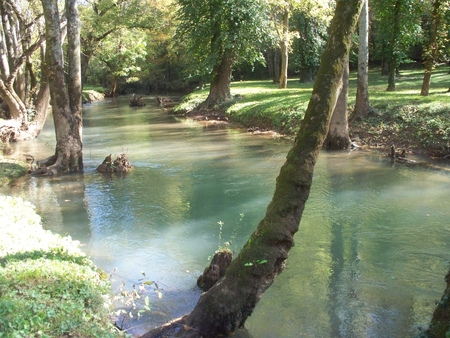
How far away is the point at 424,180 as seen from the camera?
1165 centimetres

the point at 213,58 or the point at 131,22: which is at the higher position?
the point at 131,22

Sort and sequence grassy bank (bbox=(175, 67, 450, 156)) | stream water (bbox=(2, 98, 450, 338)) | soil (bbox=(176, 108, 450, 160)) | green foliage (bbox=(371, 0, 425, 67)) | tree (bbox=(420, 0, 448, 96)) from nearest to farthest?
1. stream water (bbox=(2, 98, 450, 338))
2. soil (bbox=(176, 108, 450, 160))
3. grassy bank (bbox=(175, 67, 450, 156))
4. tree (bbox=(420, 0, 448, 96))
5. green foliage (bbox=(371, 0, 425, 67))

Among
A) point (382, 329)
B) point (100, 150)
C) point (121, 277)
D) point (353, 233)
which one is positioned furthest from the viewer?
point (100, 150)

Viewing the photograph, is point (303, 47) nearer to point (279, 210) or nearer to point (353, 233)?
point (353, 233)

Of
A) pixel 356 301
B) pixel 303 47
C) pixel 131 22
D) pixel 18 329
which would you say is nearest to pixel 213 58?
pixel 131 22

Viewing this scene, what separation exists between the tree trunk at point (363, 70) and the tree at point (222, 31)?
10.3 meters

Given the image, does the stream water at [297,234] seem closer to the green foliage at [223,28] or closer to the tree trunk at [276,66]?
the green foliage at [223,28]

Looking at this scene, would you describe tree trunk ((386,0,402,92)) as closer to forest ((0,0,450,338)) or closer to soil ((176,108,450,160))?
forest ((0,0,450,338))

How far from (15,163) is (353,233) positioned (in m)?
10.6

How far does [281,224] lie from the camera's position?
464 centimetres

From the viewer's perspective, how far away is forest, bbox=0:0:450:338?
459 centimetres

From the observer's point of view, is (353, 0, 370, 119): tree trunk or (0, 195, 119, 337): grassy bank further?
(353, 0, 370, 119): tree trunk

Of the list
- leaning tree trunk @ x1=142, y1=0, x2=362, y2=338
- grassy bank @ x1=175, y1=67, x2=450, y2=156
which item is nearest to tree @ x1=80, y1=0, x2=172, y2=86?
grassy bank @ x1=175, y1=67, x2=450, y2=156

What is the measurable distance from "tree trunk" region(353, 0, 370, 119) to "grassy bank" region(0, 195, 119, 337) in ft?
40.2
